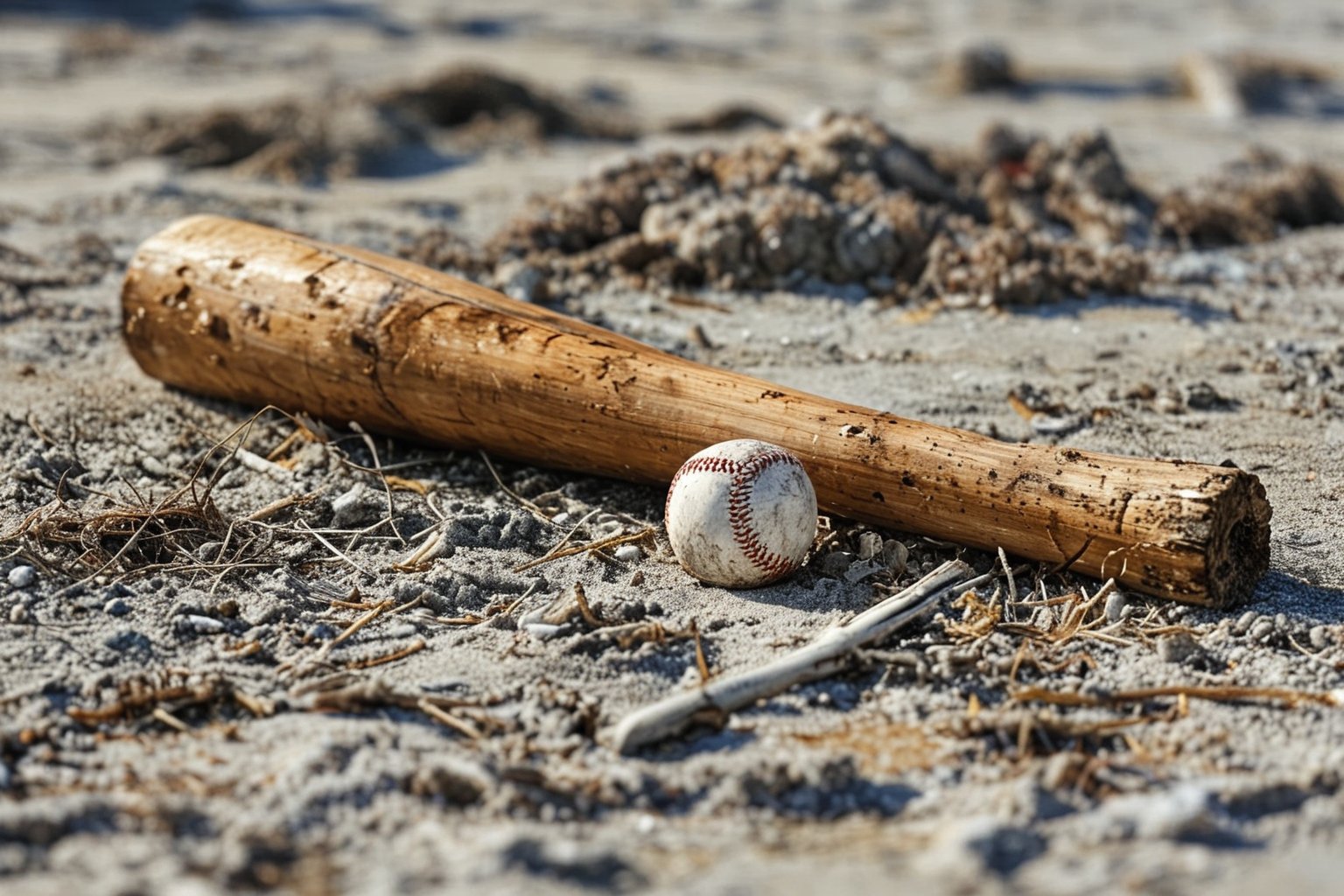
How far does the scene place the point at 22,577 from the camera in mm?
4180

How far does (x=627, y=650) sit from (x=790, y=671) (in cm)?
49

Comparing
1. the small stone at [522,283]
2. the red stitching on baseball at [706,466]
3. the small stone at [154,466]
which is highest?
the small stone at [522,283]

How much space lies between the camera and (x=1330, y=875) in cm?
280

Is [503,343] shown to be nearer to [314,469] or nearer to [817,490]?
[314,469]

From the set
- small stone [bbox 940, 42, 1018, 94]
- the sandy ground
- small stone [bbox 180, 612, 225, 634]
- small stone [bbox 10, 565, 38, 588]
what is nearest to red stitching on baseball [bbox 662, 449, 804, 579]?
the sandy ground

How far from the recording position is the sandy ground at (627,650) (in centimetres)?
295

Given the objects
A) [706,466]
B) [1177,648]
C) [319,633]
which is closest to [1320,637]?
[1177,648]

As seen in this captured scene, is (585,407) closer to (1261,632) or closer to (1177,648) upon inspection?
(1177,648)

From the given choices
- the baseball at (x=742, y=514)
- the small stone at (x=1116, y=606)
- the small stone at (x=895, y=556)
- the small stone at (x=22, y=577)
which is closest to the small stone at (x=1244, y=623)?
the small stone at (x=1116, y=606)

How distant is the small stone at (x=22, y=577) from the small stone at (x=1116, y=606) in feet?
10.5

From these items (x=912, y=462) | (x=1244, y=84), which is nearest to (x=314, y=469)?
(x=912, y=462)

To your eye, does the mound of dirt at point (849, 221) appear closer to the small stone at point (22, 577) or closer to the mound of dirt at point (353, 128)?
the mound of dirt at point (353, 128)

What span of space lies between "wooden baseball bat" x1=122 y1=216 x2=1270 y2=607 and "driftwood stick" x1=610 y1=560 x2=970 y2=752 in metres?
0.35

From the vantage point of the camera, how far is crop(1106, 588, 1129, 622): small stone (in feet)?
13.4
